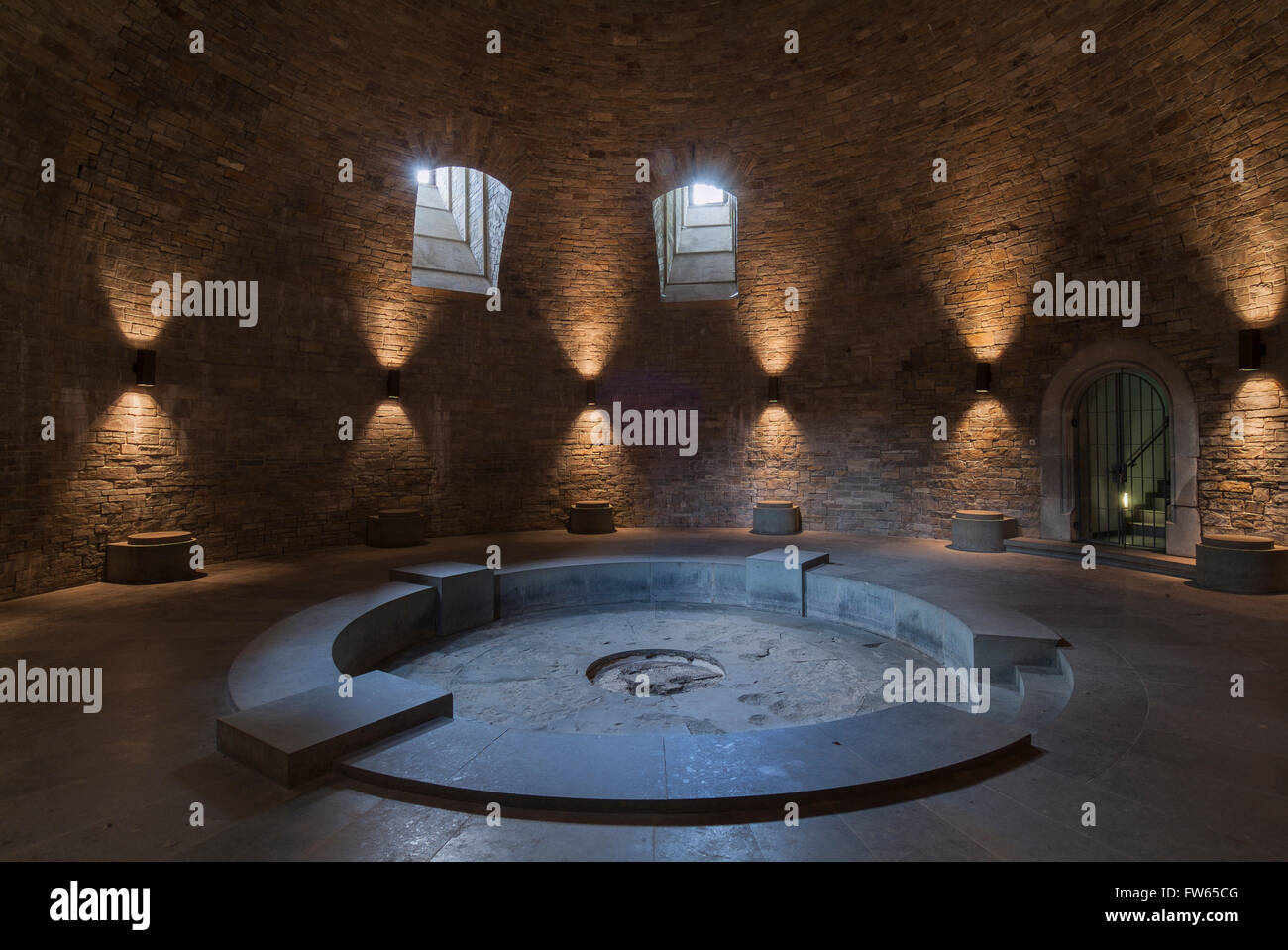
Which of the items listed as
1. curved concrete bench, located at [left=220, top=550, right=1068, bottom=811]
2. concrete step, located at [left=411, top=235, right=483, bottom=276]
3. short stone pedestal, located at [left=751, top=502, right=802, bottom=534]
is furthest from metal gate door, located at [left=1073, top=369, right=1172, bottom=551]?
concrete step, located at [left=411, top=235, right=483, bottom=276]

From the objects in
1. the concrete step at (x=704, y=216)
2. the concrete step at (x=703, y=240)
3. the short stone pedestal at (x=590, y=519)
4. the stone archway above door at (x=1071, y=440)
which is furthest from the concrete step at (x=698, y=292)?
the stone archway above door at (x=1071, y=440)

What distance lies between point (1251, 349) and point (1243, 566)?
8.91ft

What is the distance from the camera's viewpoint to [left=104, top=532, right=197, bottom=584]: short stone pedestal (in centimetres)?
748

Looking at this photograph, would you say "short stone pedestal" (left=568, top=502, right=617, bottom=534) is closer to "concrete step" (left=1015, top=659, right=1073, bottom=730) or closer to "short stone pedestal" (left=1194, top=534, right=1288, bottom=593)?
"concrete step" (left=1015, top=659, right=1073, bottom=730)

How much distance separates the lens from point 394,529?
1022cm

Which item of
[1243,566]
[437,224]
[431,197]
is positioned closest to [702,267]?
[437,224]

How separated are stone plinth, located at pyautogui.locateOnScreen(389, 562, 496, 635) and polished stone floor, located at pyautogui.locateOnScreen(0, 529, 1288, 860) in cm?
225

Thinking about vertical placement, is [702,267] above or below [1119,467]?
above

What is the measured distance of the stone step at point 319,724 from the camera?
3135mm

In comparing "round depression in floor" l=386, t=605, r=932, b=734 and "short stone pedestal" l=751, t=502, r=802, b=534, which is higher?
"short stone pedestal" l=751, t=502, r=802, b=534

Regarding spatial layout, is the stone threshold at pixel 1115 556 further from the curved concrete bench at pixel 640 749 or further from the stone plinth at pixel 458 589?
the stone plinth at pixel 458 589

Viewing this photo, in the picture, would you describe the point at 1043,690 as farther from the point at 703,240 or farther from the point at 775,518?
the point at 703,240

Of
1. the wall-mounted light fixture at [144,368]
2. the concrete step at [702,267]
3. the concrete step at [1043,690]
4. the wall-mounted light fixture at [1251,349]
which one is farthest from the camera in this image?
the concrete step at [702,267]

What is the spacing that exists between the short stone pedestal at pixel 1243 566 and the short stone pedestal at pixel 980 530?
Answer: 2.72 metres
